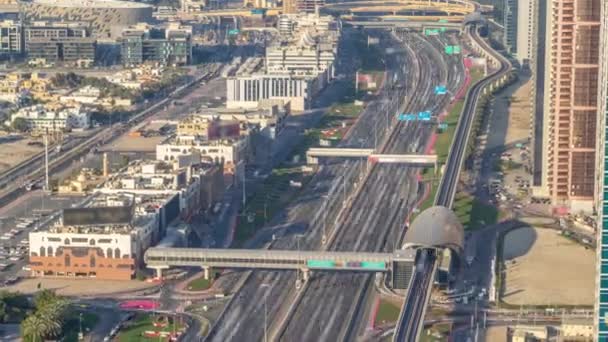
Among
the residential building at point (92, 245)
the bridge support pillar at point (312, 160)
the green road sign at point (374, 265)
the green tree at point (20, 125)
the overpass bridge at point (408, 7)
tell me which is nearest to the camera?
the green road sign at point (374, 265)

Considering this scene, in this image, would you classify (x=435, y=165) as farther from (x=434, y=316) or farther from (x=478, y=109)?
(x=434, y=316)

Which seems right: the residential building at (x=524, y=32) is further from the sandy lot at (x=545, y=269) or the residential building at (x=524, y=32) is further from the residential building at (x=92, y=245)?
the residential building at (x=92, y=245)

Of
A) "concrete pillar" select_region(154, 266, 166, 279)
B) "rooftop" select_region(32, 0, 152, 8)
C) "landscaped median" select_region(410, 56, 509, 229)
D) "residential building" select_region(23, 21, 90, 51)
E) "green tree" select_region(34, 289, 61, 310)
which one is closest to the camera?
"green tree" select_region(34, 289, 61, 310)

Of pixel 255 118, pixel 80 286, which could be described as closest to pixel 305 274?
pixel 80 286

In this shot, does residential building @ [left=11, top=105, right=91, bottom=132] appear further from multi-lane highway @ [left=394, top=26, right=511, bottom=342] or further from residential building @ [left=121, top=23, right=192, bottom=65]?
residential building @ [left=121, top=23, right=192, bottom=65]

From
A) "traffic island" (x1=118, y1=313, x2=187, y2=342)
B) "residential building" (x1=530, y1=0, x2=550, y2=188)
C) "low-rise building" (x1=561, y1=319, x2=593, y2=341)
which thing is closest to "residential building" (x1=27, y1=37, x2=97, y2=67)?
"residential building" (x1=530, y1=0, x2=550, y2=188)

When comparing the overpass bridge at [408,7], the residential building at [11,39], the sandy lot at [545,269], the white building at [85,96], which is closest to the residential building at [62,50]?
the residential building at [11,39]
